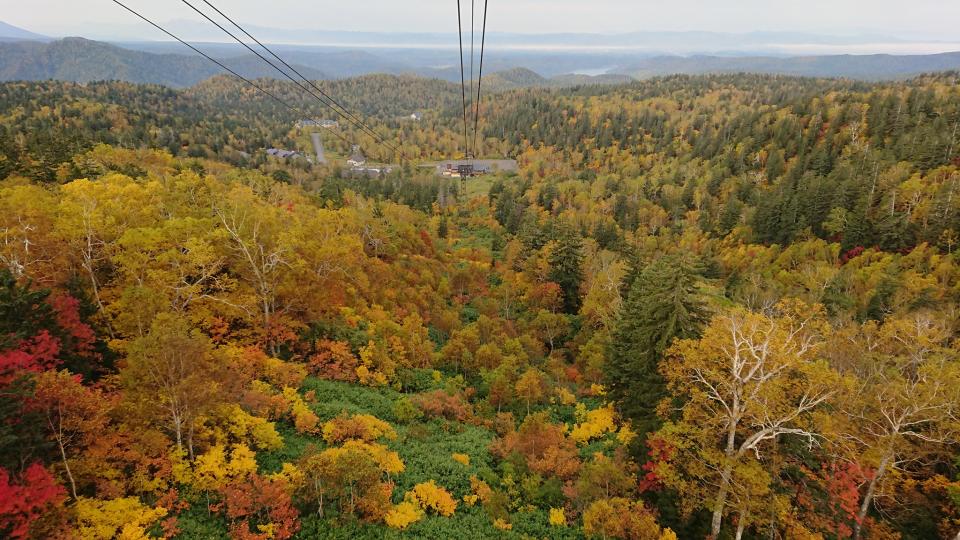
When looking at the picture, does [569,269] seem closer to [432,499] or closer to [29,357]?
[432,499]

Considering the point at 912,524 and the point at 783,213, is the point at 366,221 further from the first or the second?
the point at 783,213

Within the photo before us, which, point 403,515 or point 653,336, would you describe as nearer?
point 403,515

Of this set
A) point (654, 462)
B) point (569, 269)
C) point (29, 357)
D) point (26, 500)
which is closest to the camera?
point (26, 500)

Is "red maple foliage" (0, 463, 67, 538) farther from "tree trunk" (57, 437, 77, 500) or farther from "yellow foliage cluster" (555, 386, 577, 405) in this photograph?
"yellow foliage cluster" (555, 386, 577, 405)

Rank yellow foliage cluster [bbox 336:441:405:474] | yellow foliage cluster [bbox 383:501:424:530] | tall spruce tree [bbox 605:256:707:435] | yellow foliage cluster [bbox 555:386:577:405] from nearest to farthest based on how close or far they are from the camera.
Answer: yellow foliage cluster [bbox 383:501:424:530] < yellow foliage cluster [bbox 336:441:405:474] < tall spruce tree [bbox 605:256:707:435] < yellow foliage cluster [bbox 555:386:577:405]

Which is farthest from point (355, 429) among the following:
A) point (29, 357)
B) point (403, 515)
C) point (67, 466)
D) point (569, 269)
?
point (569, 269)

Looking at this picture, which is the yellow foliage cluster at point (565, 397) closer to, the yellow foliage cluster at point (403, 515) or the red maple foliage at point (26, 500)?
the yellow foliage cluster at point (403, 515)

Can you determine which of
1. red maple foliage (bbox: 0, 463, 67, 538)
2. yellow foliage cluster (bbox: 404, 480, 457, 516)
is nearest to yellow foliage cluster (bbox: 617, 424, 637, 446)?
yellow foliage cluster (bbox: 404, 480, 457, 516)
